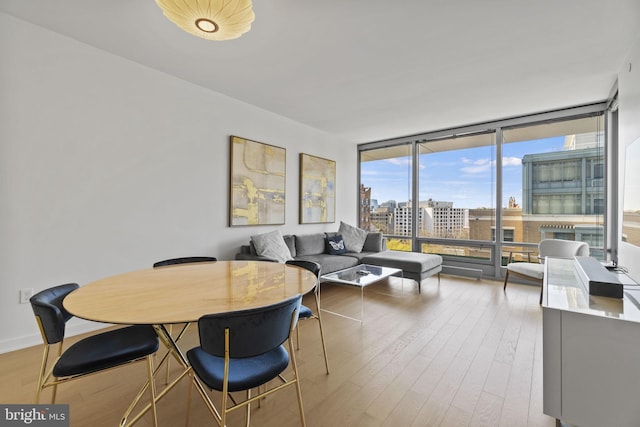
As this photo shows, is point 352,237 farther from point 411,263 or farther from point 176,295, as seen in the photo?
point 176,295

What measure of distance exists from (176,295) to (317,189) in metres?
4.03

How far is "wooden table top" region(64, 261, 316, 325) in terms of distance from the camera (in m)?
1.20

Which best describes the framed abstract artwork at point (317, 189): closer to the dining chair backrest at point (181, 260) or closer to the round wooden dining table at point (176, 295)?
the dining chair backrest at point (181, 260)

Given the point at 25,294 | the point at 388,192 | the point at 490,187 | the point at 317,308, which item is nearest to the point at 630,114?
the point at 490,187

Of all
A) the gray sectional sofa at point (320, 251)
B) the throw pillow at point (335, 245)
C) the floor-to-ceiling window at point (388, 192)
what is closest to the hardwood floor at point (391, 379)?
the gray sectional sofa at point (320, 251)

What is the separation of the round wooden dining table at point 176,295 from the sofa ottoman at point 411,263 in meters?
2.56

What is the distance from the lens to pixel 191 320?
1.14m

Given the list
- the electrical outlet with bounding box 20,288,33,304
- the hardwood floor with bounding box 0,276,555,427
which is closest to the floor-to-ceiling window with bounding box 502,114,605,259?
the hardwood floor with bounding box 0,276,555,427

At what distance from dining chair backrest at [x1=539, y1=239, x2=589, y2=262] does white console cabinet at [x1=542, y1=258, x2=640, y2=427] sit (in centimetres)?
291

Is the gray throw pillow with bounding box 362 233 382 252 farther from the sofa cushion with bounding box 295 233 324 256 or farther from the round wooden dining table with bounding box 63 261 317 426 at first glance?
the round wooden dining table with bounding box 63 261 317 426

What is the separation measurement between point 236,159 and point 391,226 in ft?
12.1

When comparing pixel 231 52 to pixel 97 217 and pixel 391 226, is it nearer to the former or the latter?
pixel 97 217

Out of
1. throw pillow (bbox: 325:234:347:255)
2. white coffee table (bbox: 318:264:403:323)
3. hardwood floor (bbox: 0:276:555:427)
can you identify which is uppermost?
throw pillow (bbox: 325:234:347:255)

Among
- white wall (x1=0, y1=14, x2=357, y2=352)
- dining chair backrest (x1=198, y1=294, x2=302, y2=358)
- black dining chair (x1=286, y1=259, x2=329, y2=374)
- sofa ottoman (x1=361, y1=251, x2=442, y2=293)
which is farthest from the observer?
sofa ottoman (x1=361, y1=251, x2=442, y2=293)
